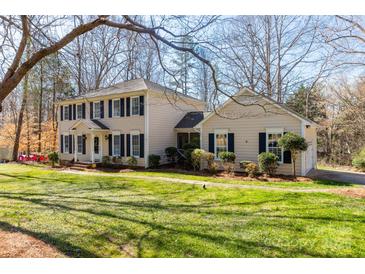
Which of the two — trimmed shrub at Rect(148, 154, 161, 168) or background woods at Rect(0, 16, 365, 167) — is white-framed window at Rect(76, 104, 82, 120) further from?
trimmed shrub at Rect(148, 154, 161, 168)

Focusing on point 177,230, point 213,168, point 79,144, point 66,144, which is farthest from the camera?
point 66,144

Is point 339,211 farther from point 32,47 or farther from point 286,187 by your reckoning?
point 32,47

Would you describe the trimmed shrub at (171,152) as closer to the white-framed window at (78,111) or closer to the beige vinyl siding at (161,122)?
the beige vinyl siding at (161,122)

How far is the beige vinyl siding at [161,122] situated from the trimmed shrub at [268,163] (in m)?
5.58

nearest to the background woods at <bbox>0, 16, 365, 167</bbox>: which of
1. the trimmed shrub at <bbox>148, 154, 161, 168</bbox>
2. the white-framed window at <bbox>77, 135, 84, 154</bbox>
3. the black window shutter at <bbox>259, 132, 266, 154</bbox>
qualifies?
the black window shutter at <bbox>259, 132, 266, 154</bbox>

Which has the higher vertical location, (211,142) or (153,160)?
(211,142)

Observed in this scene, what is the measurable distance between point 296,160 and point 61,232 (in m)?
10.3

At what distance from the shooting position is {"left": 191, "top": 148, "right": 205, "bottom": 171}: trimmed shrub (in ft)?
45.1

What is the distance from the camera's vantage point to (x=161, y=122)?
16953mm

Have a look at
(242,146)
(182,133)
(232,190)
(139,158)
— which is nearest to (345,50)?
(242,146)

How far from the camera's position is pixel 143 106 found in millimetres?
15945

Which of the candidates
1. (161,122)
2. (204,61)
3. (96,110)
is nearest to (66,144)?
(96,110)

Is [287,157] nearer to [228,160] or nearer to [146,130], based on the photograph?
[228,160]

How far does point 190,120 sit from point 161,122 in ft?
7.36
